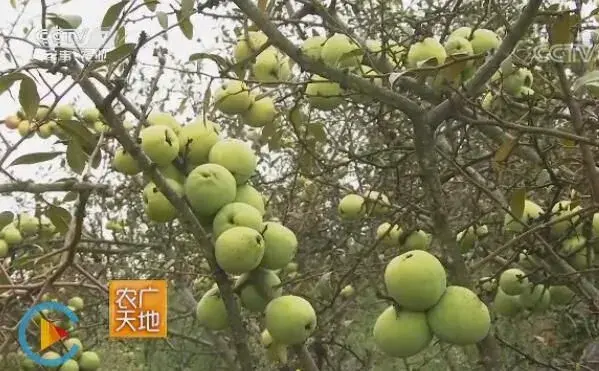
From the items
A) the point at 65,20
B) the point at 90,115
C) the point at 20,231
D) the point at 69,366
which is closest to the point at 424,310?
the point at 65,20

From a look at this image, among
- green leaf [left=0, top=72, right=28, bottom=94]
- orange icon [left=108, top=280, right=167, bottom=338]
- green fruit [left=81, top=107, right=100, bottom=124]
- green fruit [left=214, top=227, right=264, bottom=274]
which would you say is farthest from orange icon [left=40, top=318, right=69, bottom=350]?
green leaf [left=0, top=72, right=28, bottom=94]

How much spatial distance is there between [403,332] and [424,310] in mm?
56

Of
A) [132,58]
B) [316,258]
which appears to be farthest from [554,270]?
[316,258]

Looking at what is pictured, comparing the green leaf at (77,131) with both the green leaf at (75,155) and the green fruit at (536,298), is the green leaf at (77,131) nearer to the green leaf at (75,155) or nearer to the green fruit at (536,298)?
the green leaf at (75,155)

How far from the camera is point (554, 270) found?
1.84m

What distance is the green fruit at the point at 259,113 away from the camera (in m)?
1.71

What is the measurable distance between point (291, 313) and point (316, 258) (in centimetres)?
208

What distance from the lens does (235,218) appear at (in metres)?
1.37

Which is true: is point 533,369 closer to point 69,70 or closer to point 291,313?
point 291,313

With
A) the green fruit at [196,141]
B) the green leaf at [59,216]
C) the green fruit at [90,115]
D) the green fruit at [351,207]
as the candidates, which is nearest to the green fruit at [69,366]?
the green fruit at [90,115]

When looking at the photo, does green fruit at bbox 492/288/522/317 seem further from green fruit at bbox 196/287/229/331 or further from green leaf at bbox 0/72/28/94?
green leaf at bbox 0/72/28/94

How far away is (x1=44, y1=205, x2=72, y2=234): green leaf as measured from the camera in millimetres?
1346

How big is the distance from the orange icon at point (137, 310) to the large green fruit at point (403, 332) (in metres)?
0.64

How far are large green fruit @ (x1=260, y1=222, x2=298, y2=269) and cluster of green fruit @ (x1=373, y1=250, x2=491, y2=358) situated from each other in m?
0.21
